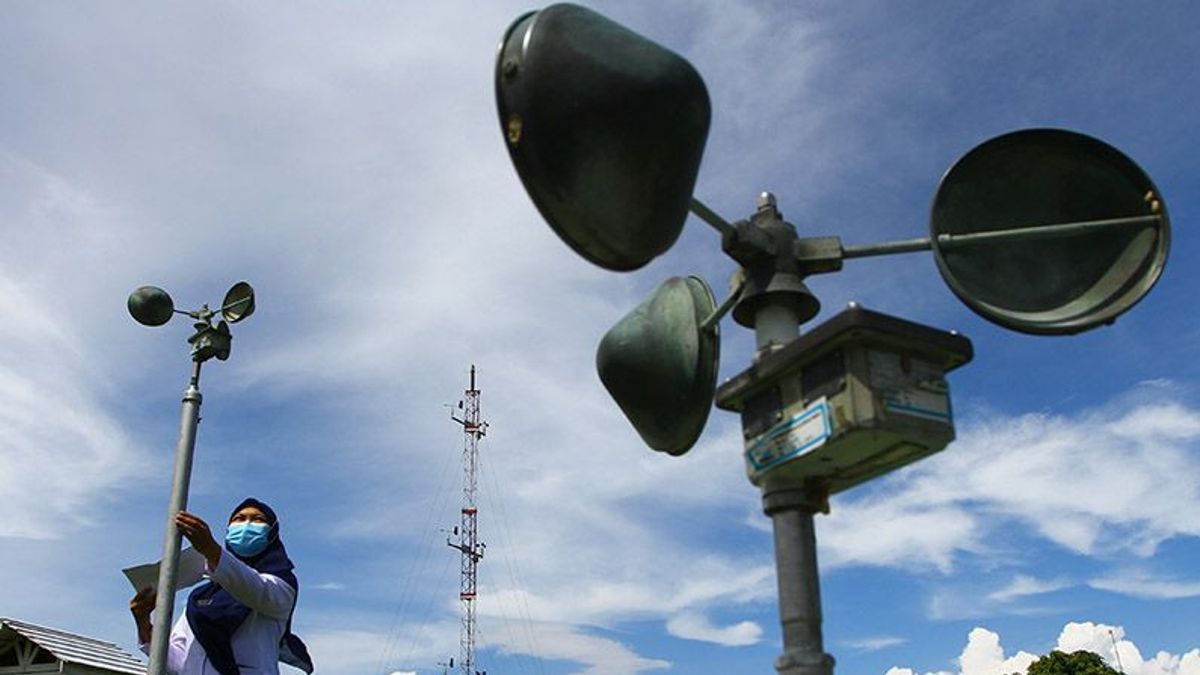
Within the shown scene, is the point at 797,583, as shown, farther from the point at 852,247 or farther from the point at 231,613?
the point at 231,613

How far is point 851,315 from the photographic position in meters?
2.48

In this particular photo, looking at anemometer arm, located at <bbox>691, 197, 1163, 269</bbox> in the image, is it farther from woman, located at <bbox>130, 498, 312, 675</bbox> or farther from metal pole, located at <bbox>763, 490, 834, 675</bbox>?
woman, located at <bbox>130, 498, 312, 675</bbox>

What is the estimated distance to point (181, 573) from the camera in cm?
531

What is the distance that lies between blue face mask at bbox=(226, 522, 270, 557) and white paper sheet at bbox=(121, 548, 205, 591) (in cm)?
18

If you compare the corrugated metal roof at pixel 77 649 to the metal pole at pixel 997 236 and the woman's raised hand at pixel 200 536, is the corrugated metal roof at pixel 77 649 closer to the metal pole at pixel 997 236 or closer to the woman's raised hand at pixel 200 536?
the woman's raised hand at pixel 200 536

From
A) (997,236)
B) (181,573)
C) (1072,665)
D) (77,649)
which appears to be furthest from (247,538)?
(1072,665)

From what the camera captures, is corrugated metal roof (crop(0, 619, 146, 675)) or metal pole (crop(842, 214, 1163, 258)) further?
corrugated metal roof (crop(0, 619, 146, 675))

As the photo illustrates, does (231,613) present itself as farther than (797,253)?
Yes

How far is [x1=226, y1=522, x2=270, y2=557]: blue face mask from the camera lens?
5332 mm

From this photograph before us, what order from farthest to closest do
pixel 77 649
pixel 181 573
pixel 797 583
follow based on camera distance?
pixel 77 649 < pixel 181 573 < pixel 797 583

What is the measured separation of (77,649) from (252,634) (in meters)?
7.57

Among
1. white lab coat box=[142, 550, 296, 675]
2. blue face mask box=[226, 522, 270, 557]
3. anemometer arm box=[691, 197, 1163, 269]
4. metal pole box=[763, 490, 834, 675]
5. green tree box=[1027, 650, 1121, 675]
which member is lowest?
metal pole box=[763, 490, 834, 675]

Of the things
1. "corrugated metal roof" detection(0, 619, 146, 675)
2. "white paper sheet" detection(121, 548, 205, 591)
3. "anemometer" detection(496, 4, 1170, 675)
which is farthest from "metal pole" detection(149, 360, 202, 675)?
"corrugated metal roof" detection(0, 619, 146, 675)

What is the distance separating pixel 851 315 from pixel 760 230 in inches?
22.3
